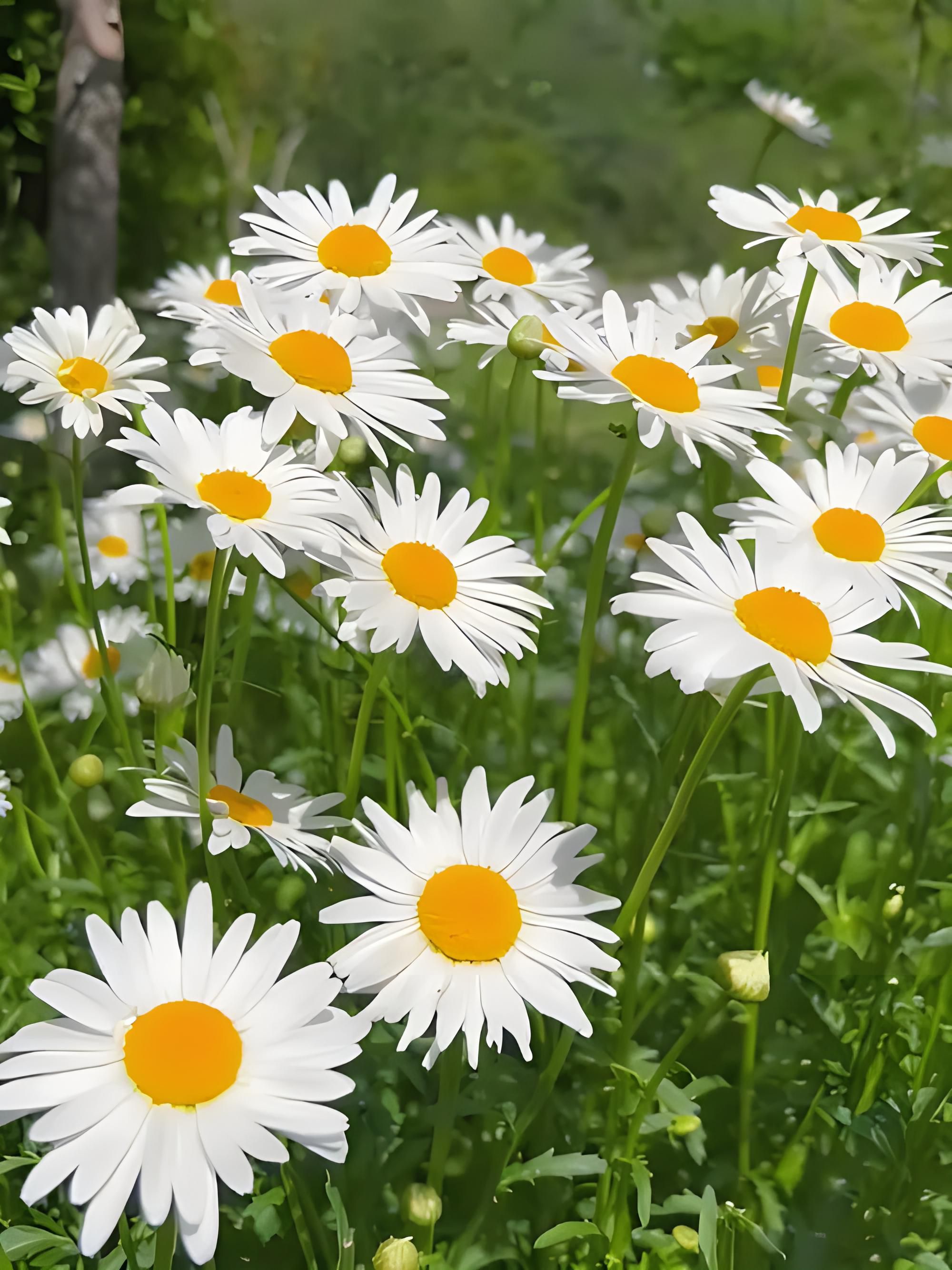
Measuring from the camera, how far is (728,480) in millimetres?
755

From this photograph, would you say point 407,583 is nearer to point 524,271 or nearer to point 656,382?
point 656,382

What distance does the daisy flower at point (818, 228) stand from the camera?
2.16 ft

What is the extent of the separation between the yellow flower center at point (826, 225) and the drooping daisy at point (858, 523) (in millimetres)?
→ 151

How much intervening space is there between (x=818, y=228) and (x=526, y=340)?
19 centimetres

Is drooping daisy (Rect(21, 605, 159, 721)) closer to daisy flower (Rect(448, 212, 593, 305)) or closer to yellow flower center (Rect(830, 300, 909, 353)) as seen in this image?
daisy flower (Rect(448, 212, 593, 305))

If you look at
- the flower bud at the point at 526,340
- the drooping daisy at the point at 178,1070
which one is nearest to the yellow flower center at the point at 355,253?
the flower bud at the point at 526,340

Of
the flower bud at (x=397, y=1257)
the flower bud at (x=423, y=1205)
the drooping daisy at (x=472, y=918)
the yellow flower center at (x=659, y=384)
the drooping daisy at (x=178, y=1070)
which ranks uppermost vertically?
the yellow flower center at (x=659, y=384)

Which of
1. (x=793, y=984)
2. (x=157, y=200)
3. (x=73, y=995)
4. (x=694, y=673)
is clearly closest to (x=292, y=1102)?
(x=73, y=995)

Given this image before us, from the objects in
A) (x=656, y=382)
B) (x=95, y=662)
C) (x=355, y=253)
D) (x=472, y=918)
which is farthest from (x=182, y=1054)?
(x=95, y=662)

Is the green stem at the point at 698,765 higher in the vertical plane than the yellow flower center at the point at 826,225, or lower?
lower

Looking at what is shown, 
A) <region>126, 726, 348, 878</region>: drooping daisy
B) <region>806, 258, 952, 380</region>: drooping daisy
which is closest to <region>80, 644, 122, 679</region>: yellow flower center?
<region>126, 726, 348, 878</region>: drooping daisy

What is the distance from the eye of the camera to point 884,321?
69cm

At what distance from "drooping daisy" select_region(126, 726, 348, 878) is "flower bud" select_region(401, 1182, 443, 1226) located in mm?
168

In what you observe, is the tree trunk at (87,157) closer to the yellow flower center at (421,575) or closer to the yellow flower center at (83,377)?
the yellow flower center at (83,377)
